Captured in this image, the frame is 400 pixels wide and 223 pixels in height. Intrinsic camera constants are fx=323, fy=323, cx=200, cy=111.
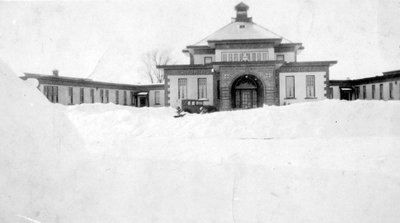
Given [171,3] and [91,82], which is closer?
[171,3]

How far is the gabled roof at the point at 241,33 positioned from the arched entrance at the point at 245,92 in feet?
14.1

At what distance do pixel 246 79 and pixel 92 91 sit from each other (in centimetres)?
1689

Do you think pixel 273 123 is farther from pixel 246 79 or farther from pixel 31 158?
pixel 246 79

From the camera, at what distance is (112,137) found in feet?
37.7

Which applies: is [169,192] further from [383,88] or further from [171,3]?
[383,88]

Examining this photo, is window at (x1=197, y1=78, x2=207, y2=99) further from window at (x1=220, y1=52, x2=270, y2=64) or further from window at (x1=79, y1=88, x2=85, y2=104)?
window at (x1=79, y1=88, x2=85, y2=104)

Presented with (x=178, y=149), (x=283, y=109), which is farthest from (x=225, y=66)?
(x=178, y=149)

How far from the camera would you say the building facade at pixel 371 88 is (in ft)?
92.5

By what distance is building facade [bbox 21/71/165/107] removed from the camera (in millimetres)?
29234

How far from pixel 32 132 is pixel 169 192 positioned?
2.34 metres

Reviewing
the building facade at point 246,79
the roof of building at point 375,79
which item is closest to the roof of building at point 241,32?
the building facade at point 246,79

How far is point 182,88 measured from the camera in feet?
92.0

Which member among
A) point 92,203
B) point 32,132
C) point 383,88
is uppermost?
point 383,88

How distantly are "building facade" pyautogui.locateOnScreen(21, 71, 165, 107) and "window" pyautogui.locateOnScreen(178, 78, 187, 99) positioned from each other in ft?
35.7
